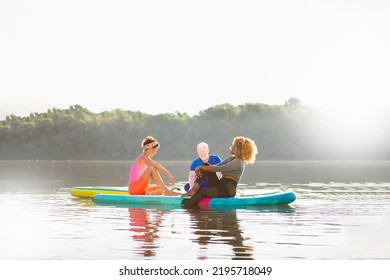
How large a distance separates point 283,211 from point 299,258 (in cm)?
479

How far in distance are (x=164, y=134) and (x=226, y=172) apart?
60.4m

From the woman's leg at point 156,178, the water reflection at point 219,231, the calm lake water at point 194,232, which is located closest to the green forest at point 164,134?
the woman's leg at point 156,178

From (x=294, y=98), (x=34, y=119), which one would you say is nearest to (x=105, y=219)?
(x=34, y=119)

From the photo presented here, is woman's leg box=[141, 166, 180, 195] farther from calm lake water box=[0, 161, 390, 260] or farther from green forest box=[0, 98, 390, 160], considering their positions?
green forest box=[0, 98, 390, 160]

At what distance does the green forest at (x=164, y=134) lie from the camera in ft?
220

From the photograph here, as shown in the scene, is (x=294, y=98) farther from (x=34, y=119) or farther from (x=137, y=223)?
(x=137, y=223)

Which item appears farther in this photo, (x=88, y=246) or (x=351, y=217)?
(x=351, y=217)

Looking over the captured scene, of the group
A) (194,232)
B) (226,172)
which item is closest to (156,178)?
(226,172)

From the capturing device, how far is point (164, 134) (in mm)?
72250

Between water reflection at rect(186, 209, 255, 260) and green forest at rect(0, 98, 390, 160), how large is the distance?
51.6m

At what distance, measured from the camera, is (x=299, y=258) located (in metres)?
7.62

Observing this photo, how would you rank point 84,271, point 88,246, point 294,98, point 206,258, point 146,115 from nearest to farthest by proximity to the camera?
1. point 84,271
2. point 206,258
3. point 88,246
4. point 146,115
5. point 294,98

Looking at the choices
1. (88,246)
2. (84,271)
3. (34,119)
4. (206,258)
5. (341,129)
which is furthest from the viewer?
(34,119)

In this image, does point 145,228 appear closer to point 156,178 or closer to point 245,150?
point 245,150
